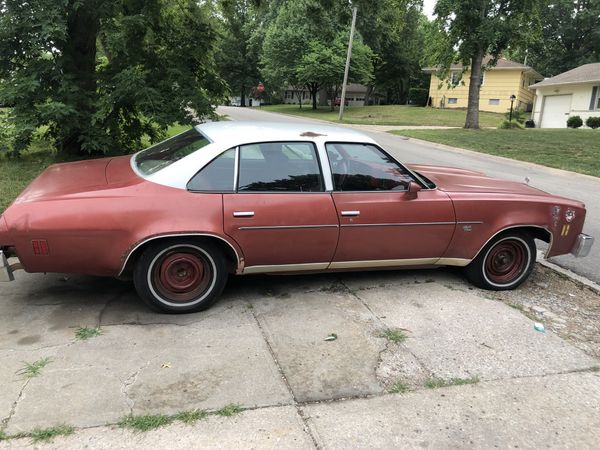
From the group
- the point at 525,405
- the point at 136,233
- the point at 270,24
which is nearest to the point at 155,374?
the point at 136,233

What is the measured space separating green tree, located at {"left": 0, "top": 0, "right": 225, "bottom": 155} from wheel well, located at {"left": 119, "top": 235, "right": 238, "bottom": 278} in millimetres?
4414

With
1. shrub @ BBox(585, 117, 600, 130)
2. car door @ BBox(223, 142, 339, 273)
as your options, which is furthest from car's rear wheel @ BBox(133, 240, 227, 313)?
shrub @ BBox(585, 117, 600, 130)

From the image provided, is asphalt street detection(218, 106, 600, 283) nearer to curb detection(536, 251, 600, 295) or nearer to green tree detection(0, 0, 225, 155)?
curb detection(536, 251, 600, 295)

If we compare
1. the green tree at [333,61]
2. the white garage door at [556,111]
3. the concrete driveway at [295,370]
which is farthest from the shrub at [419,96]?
the concrete driveway at [295,370]

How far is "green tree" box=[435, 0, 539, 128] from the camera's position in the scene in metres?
22.1

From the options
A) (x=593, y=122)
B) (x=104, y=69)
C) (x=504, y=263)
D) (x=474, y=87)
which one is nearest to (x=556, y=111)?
(x=593, y=122)

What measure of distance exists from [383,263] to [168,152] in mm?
2104

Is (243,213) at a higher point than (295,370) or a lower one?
higher

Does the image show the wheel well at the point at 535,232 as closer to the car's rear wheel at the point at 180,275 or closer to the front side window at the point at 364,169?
the front side window at the point at 364,169

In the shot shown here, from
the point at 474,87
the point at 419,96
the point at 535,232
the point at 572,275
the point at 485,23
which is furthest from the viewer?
the point at 419,96

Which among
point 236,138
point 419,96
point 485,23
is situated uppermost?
point 485,23

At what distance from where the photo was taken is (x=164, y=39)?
8.30 m

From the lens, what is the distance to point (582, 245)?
15.2 ft

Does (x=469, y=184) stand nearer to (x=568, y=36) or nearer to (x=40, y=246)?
(x=40, y=246)
